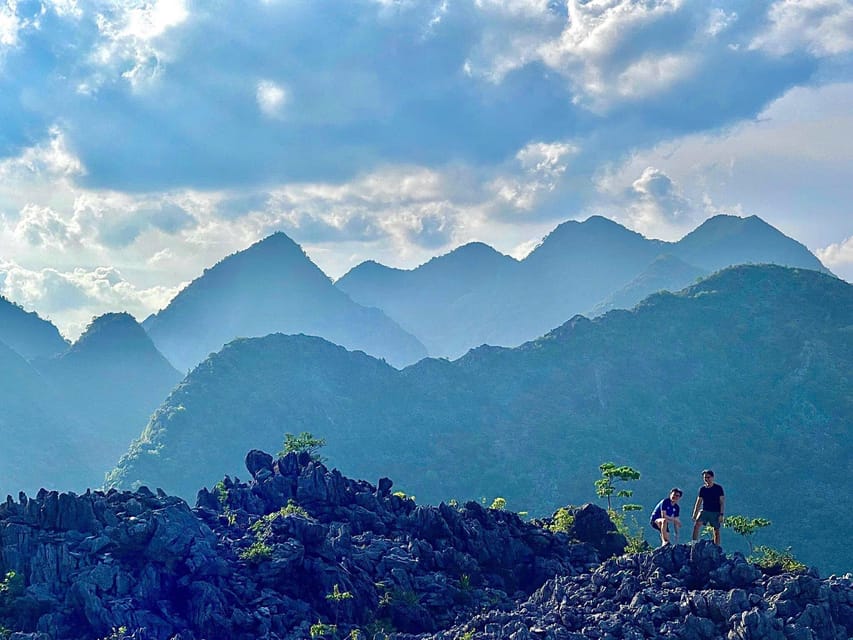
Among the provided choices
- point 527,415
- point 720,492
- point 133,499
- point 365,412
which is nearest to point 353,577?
point 133,499

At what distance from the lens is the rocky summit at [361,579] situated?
2867cm

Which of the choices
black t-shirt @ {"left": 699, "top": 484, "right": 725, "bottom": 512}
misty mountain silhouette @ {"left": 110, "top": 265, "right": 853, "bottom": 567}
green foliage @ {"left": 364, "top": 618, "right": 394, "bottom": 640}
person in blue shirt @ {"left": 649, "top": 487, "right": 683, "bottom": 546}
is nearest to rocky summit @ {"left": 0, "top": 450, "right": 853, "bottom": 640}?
green foliage @ {"left": 364, "top": 618, "right": 394, "bottom": 640}

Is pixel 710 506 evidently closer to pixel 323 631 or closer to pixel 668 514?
pixel 668 514

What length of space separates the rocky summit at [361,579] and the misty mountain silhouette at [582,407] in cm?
7563

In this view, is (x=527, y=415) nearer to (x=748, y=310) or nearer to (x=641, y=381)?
(x=641, y=381)

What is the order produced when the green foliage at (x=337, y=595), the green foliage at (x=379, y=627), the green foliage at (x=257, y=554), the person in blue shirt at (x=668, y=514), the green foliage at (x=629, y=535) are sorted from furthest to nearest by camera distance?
the green foliage at (x=629, y=535) < the green foliage at (x=257, y=554) < the green foliage at (x=337, y=595) < the green foliage at (x=379, y=627) < the person in blue shirt at (x=668, y=514)

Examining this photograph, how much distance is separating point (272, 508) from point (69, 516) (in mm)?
11336

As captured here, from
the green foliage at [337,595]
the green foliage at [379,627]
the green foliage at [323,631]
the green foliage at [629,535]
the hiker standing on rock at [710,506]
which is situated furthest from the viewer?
the green foliage at [629,535]

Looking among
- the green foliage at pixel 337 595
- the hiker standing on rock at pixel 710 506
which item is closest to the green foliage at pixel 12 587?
the green foliage at pixel 337 595

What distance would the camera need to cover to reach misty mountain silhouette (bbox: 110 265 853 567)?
12544 cm

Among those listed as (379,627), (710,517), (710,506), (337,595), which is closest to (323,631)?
(379,627)

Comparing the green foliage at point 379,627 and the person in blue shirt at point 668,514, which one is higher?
the person in blue shirt at point 668,514

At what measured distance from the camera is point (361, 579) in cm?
3784

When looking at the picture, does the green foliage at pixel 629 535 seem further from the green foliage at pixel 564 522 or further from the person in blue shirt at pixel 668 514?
the person in blue shirt at pixel 668 514
